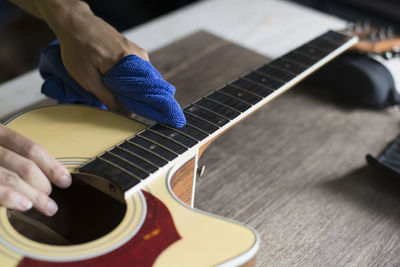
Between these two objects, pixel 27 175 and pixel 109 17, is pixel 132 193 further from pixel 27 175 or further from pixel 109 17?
pixel 109 17

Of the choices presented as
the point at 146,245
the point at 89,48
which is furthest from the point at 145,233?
the point at 89,48

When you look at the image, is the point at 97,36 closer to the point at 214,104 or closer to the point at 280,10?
the point at 214,104

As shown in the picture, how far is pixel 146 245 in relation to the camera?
1.53ft

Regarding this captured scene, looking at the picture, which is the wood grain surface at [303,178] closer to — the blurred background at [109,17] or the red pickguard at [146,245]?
the red pickguard at [146,245]

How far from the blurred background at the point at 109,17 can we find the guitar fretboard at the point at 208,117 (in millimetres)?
930

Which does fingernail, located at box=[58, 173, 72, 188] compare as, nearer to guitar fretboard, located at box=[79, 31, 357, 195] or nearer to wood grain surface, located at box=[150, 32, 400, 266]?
guitar fretboard, located at box=[79, 31, 357, 195]

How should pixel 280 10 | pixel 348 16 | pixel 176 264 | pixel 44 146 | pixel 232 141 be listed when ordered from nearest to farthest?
1. pixel 176 264
2. pixel 44 146
3. pixel 232 141
4. pixel 280 10
5. pixel 348 16

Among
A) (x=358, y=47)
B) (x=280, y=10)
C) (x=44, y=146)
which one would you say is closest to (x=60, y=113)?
(x=44, y=146)

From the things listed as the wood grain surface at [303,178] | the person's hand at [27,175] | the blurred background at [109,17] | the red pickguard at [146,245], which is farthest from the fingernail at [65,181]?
the blurred background at [109,17]

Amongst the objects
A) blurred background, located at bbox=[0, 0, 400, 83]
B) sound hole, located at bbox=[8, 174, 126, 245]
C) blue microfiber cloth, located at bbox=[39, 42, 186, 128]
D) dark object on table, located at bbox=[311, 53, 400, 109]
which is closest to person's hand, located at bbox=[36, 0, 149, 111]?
blue microfiber cloth, located at bbox=[39, 42, 186, 128]

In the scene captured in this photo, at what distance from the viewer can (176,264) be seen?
17.7 inches

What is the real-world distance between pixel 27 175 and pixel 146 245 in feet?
0.54

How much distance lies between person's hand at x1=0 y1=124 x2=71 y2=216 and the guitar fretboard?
37mm

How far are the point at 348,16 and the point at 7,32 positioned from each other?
1459mm
